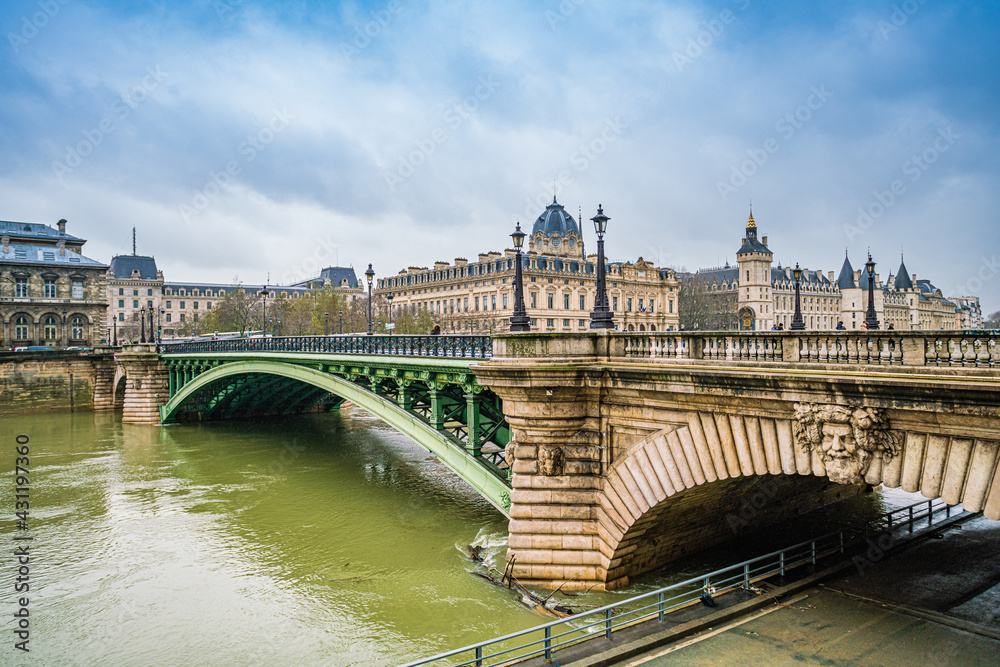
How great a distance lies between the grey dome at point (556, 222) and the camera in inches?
3839

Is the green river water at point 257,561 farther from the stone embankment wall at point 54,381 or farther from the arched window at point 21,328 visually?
the arched window at point 21,328

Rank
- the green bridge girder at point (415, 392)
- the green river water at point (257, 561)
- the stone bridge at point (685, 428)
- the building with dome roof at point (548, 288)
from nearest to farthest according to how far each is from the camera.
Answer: the stone bridge at point (685, 428) → the green river water at point (257, 561) → the green bridge girder at point (415, 392) → the building with dome roof at point (548, 288)

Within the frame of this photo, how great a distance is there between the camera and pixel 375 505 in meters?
25.8

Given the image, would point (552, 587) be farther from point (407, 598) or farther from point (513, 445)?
point (407, 598)

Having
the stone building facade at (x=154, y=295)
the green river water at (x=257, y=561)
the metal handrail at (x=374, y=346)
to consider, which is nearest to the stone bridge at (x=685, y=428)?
the metal handrail at (x=374, y=346)

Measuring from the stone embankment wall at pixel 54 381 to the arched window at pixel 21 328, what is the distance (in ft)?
38.2

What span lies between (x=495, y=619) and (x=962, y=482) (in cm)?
922

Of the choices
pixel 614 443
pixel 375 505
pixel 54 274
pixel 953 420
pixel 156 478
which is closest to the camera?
pixel 953 420

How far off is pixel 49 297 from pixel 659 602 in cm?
7359

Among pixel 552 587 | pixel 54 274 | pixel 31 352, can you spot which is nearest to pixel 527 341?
pixel 552 587

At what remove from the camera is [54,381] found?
58.9 meters

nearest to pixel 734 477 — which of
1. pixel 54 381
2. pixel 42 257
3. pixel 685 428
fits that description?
pixel 685 428

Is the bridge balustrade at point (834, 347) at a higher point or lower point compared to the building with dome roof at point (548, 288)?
lower

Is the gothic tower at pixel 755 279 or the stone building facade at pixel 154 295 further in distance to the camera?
the stone building facade at pixel 154 295
